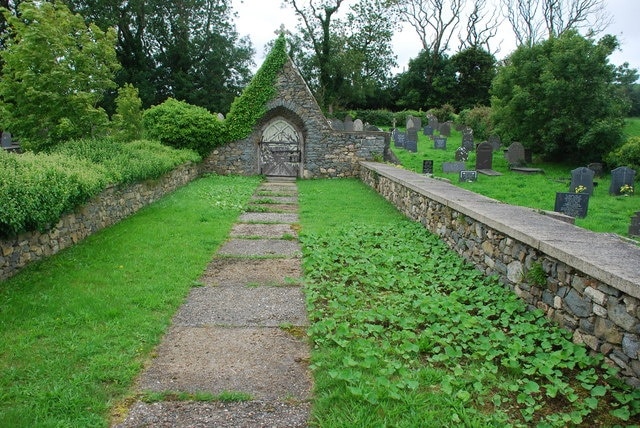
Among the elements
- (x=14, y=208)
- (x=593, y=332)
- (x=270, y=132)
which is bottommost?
(x=593, y=332)

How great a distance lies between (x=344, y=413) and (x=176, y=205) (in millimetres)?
9058

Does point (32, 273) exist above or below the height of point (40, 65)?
below

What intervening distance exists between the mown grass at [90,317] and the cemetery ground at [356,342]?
0.05 ft

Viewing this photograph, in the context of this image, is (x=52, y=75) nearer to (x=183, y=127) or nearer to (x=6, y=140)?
(x=183, y=127)

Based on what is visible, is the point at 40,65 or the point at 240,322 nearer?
the point at 240,322

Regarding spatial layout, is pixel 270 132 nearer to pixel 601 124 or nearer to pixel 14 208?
pixel 601 124

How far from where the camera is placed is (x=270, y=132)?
19.7 metres

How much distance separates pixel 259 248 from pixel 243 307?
8.64 ft

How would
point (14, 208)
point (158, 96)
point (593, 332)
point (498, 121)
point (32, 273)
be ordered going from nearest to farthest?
point (593, 332) → point (14, 208) → point (32, 273) → point (498, 121) → point (158, 96)

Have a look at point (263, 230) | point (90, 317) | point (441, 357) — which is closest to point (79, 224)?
point (263, 230)

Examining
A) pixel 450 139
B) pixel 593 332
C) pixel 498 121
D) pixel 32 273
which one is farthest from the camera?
pixel 450 139

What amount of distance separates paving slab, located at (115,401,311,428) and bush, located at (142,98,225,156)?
16.0 metres

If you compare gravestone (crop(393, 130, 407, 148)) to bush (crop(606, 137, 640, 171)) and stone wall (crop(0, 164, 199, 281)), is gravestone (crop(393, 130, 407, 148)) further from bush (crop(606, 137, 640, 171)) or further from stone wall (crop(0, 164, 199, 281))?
stone wall (crop(0, 164, 199, 281))

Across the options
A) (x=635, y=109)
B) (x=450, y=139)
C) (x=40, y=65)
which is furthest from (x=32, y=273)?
(x=635, y=109)
